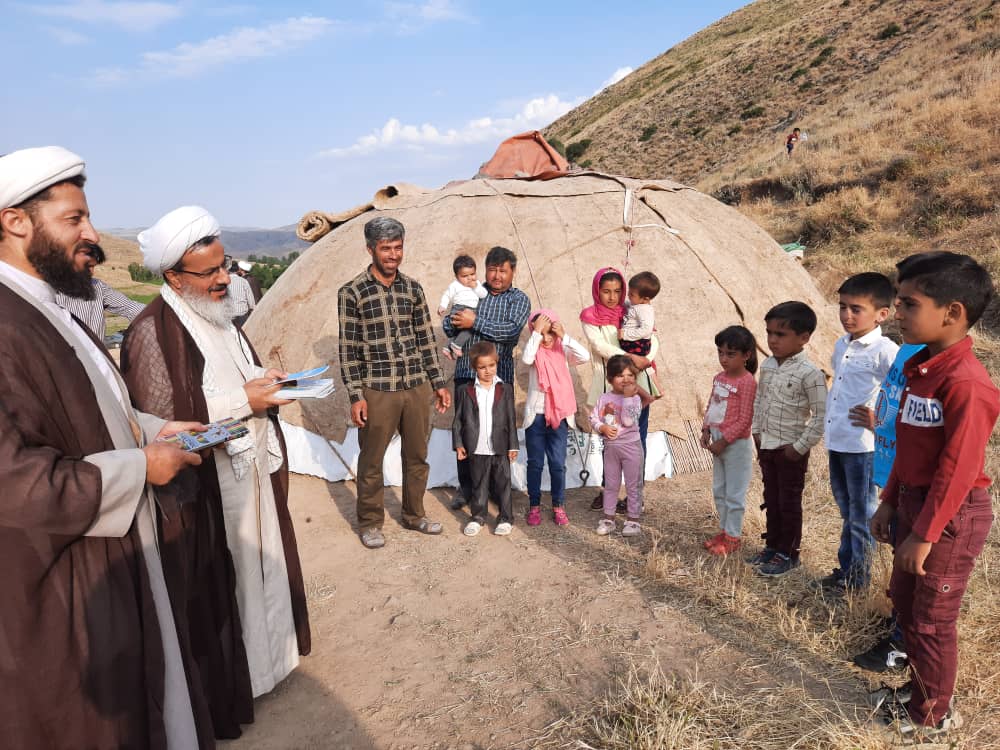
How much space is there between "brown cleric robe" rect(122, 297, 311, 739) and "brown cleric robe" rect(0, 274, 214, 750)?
0.33 m

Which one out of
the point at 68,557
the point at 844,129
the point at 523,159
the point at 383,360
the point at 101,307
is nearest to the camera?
the point at 68,557

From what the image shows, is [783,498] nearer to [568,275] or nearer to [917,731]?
[917,731]

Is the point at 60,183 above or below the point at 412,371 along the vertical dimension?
above

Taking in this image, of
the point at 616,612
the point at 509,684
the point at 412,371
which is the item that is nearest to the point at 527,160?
the point at 412,371

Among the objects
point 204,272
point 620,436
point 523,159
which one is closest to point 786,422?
point 620,436

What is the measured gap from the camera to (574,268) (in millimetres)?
5578

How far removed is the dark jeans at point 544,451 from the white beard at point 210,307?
2.25 m

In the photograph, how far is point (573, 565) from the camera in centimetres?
397

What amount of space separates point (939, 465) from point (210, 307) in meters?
2.67

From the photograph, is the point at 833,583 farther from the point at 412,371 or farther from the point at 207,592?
the point at 207,592

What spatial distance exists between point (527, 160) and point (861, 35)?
26380 mm

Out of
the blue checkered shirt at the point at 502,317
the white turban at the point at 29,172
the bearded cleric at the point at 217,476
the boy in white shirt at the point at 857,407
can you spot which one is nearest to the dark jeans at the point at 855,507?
the boy in white shirt at the point at 857,407

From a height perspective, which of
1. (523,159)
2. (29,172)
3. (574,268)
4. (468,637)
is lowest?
(468,637)

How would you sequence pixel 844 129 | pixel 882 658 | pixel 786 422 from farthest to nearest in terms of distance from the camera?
pixel 844 129, pixel 786 422, pixel 882 658
